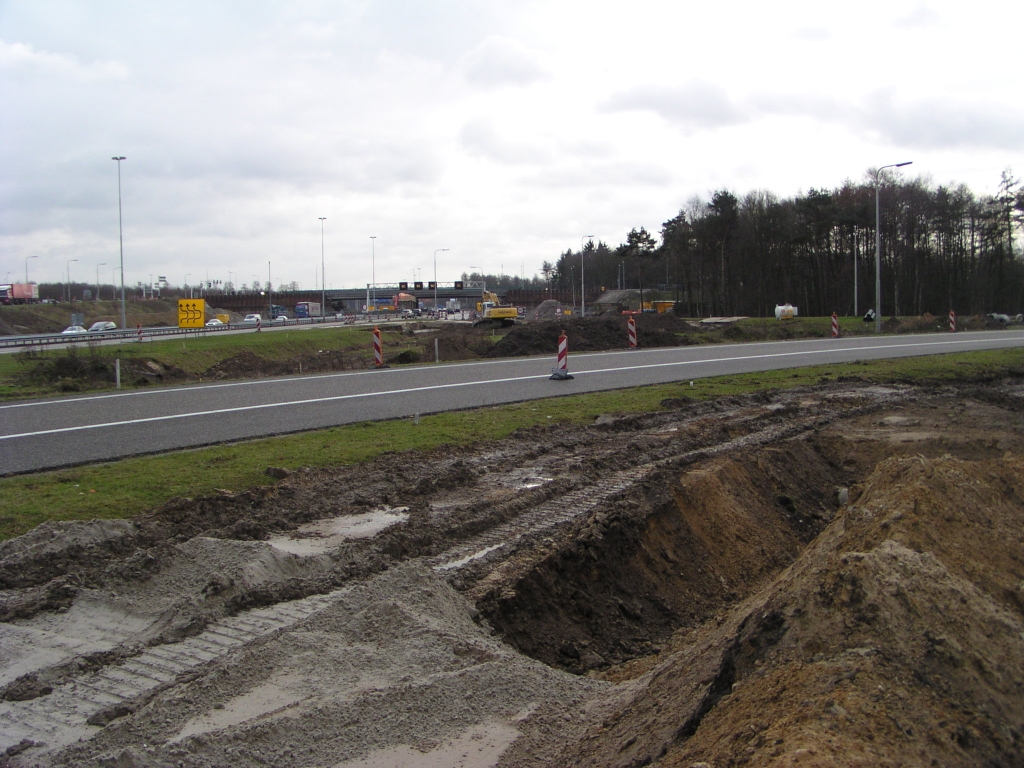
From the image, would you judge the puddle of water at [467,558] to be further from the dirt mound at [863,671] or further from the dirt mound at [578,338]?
the dirt mound at [578,338]

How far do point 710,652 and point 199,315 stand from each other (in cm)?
4236

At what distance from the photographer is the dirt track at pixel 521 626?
11.0 feet

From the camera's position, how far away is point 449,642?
195 inches

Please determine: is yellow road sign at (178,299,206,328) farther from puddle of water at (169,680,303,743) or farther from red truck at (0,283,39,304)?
red truck at (0,283,39,304)

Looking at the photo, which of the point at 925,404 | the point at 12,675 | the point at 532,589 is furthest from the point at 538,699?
the point at 925,404

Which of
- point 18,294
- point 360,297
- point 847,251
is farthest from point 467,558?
point 360,297

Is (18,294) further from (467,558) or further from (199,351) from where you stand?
(467,558)

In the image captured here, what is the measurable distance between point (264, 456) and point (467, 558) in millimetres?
4438

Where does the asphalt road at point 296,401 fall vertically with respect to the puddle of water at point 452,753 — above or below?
above

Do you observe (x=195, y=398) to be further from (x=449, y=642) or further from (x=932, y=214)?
(x=932, y=214)

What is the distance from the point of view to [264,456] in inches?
391

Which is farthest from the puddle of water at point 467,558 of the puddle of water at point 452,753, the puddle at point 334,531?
the puddle of water at point 452,753

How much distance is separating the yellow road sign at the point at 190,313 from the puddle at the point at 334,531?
122 ft

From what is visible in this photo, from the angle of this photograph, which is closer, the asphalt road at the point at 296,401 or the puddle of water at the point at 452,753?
the puddle of water at the point at 452,753
